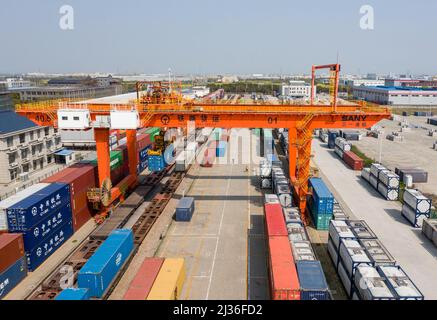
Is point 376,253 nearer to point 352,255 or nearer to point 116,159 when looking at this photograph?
point 352,255

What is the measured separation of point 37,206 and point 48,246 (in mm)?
3159

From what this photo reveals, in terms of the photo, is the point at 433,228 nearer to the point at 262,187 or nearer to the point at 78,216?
the point at 262,187

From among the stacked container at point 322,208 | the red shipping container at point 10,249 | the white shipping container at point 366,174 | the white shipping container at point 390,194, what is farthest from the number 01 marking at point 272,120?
the red shipping container at point 10,249

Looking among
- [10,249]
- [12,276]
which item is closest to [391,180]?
[10,249]

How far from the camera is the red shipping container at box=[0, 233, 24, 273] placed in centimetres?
1912

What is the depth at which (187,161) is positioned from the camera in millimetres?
48656

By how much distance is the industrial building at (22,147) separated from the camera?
40.0 m

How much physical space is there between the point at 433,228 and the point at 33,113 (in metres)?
32.2

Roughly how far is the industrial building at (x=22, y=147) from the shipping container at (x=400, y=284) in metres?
39.0

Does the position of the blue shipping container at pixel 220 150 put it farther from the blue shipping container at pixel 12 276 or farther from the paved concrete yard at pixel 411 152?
the blue shipping container at pixel 12 276

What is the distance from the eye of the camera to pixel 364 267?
58.2ft

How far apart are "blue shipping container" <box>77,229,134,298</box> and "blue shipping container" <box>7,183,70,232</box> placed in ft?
15.9
